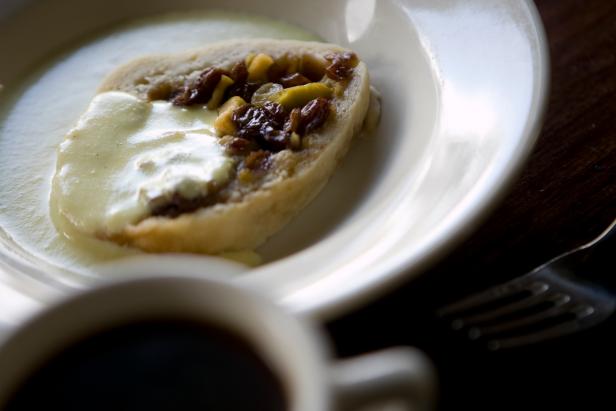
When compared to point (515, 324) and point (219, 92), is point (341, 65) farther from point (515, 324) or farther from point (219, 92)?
point (515, 324)

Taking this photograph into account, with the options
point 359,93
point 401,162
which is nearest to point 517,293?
point 401,162

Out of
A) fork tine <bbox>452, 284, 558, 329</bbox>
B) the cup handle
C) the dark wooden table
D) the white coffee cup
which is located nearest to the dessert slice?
the dark wooden table

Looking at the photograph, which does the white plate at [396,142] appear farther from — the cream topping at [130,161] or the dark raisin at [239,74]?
the dark raisin at [239,74]

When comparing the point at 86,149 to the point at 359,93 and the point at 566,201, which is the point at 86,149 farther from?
the point at 566,201

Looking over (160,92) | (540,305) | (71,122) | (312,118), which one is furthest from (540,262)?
(71,122)

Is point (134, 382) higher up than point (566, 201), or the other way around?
point (134, 382)

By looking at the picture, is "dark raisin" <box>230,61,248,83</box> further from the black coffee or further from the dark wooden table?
the black coffee

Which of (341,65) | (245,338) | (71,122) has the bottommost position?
(71,122)
